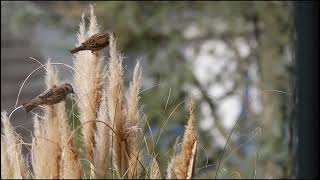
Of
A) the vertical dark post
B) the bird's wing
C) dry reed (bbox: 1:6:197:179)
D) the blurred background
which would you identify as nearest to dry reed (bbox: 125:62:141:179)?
dry reed (bbox: 1:6:197:179)

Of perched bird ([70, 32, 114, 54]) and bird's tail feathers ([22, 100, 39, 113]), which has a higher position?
perched bird ([70, 32, 114, 54])

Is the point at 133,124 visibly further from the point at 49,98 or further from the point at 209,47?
the point at 209,47

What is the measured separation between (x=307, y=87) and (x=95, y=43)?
2.32ft

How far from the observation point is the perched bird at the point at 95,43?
Answer: 90 cm

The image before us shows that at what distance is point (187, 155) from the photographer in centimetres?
94

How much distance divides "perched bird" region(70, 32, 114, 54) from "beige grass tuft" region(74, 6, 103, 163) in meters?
0.01

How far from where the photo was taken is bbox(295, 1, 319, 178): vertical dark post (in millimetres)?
1441

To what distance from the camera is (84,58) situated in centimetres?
91

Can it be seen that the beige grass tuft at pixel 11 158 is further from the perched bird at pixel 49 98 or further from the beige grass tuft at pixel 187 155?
the beige grass tuft at pixel 187 155

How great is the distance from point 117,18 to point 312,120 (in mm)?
2002

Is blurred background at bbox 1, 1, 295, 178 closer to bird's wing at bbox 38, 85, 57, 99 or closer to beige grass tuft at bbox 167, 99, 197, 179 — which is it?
beige grass tuft at bbox 167, 99, 197, 179

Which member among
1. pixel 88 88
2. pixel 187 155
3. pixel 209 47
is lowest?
pixel 187 155

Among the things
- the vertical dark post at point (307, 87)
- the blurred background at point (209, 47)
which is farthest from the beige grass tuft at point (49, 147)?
the blurred background at point (209, 47)

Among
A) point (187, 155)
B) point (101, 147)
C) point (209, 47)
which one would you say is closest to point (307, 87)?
point (187, 155)
